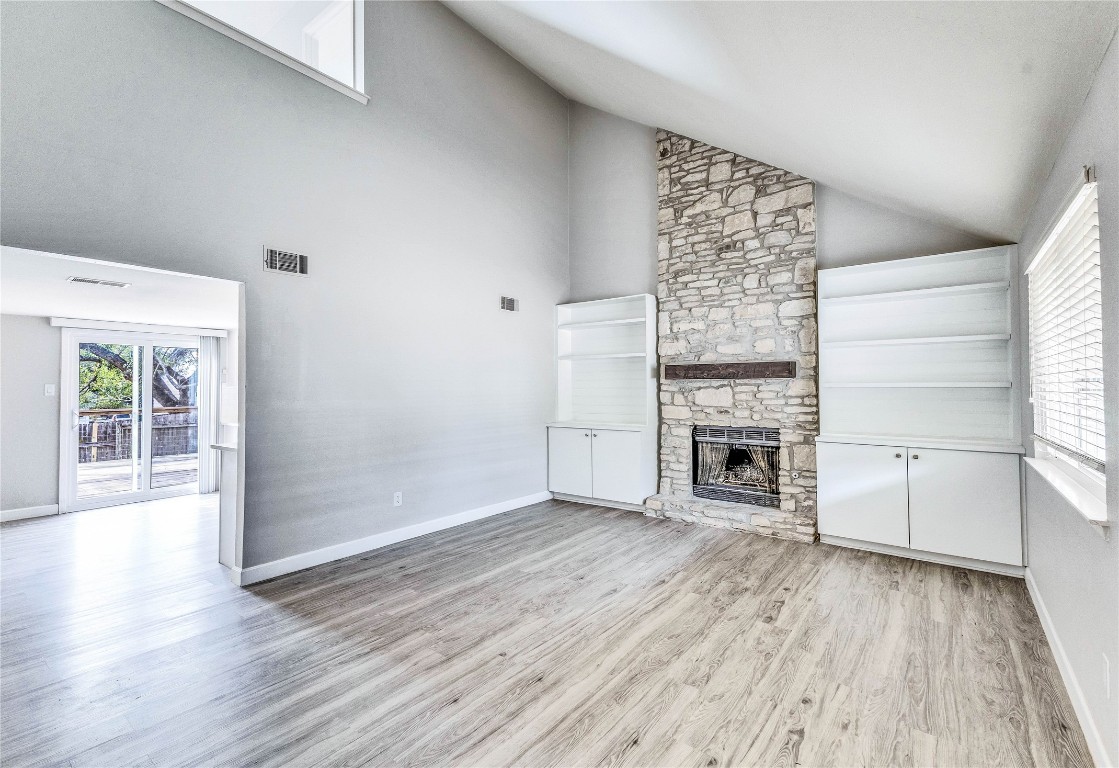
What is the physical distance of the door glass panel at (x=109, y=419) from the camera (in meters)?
5.79

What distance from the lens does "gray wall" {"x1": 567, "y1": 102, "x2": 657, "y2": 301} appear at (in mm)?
5703

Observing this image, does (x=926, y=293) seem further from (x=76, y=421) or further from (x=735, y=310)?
(x=76, y=421)

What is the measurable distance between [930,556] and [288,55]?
578cm

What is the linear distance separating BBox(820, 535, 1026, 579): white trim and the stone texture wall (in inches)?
9.5

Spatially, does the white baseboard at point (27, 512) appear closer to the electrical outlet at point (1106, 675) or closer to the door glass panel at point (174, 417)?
the door glass panel at point (174, 417)

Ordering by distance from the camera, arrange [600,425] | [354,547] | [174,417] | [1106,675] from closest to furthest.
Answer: [1106,675], [354,547], [600,425], [174,417]

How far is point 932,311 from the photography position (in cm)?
417

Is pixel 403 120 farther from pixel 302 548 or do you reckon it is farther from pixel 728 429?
pixel 728 429

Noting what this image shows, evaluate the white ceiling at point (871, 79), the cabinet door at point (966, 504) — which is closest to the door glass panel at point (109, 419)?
the white ceiling at point (871, 79)

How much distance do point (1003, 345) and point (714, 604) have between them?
2.98 metres

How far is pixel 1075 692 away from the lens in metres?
2.06

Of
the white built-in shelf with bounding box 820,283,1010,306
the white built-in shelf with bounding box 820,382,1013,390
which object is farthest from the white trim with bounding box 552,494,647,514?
the white built-in shelf with bounding box 820,283,1010,306

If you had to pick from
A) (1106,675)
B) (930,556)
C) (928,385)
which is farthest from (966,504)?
(1106,675)

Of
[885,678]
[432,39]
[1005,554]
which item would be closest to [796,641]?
[885,678]
